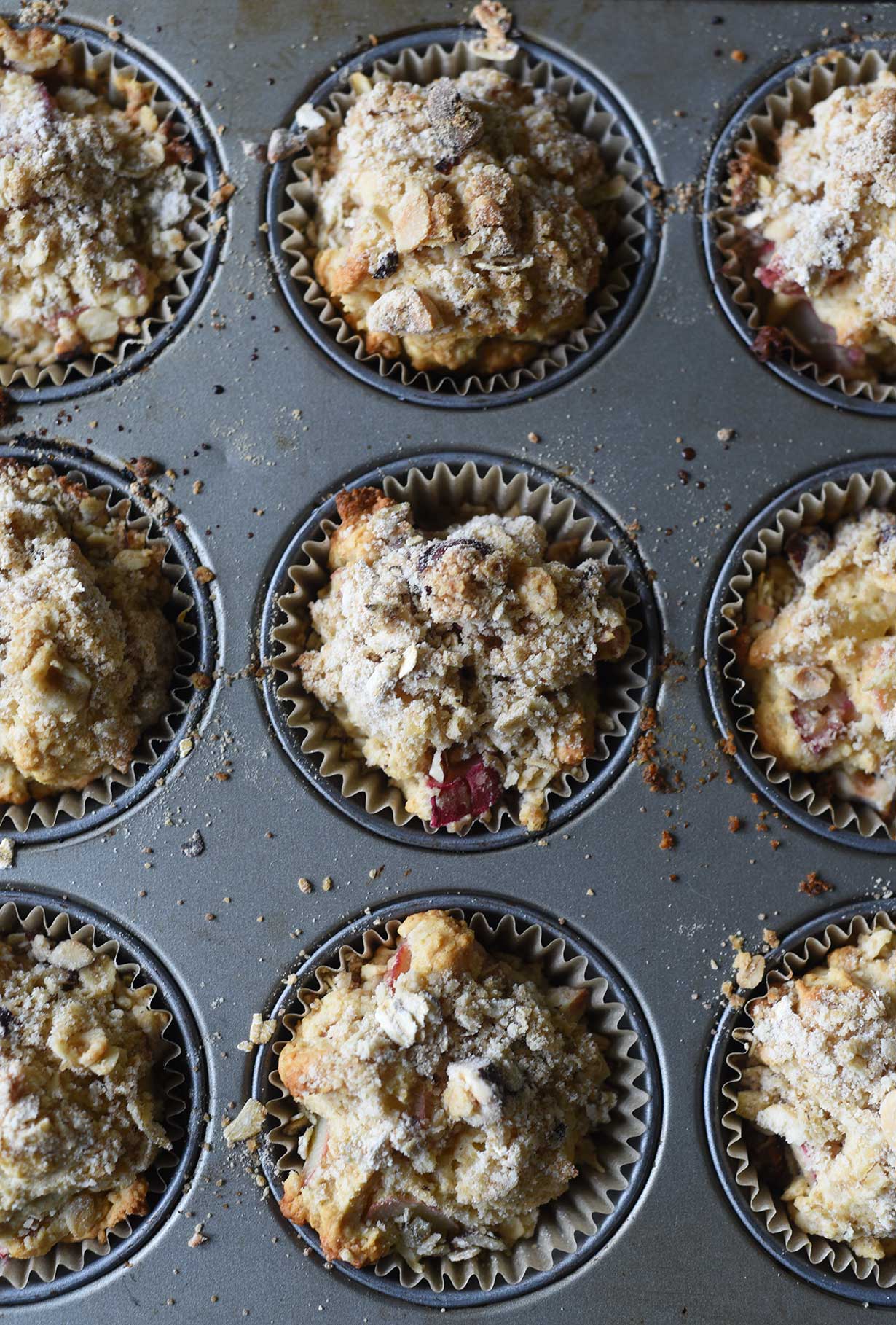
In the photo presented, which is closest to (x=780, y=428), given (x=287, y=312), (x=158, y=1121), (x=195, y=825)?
(x=287, y=312)

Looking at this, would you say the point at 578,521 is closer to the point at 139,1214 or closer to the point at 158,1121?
the point at 158,1121

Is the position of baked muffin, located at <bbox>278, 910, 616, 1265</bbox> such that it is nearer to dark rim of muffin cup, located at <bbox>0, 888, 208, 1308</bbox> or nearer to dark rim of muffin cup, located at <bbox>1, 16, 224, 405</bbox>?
dark rim of muffin cup, located at <bbox>0, 888, 208, 1308</bbox>

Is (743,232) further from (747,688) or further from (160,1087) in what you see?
(160,1087)

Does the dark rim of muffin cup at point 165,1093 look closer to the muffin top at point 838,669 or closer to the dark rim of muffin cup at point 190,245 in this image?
the dark rim of muffin cup at point 190,245

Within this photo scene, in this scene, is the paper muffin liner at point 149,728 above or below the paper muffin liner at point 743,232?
below

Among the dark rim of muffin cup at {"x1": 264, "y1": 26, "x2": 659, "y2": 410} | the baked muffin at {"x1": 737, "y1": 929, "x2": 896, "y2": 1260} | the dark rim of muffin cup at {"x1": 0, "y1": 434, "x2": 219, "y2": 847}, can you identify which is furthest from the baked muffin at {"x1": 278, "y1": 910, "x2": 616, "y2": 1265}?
the dark rim of muffin cup at {"x1": 264, "y1": 26, "x2": 659, "y2": 410}

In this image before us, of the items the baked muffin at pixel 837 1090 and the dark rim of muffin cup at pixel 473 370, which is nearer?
the baked muffin at pixel 837 1090

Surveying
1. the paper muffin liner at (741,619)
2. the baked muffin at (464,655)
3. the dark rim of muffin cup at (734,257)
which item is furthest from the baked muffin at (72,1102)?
the dark rim of muffin cup at (734,257)
